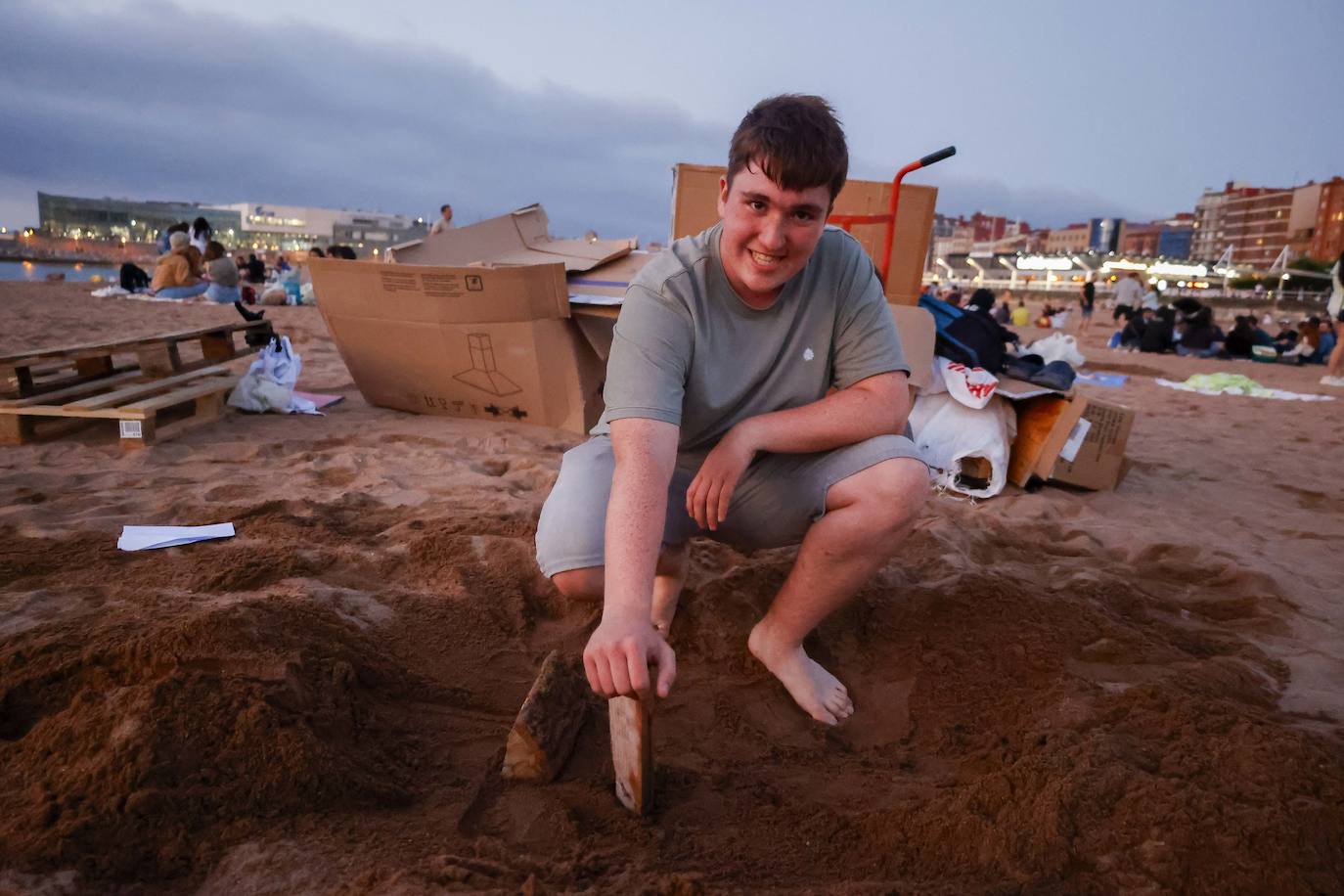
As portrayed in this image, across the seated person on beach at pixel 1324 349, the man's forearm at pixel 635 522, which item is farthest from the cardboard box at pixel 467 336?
the seated person on beach at pixel 1324 349

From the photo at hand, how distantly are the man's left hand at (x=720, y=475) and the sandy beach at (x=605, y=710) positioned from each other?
50 centimetres

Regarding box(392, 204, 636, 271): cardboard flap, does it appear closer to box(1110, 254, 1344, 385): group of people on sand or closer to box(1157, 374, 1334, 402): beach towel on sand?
box(1157, 374, 1334, 402): beach towel on sand

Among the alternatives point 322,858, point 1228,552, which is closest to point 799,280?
point 322,858

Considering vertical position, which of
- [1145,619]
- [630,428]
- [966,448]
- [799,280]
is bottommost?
[1145,619]

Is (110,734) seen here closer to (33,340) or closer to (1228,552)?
(1228,552)

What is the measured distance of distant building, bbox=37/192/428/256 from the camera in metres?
69.8

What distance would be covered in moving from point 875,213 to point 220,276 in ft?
29.3

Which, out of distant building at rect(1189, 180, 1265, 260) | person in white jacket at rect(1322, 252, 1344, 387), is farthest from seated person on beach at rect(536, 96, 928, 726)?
distant building at rect(1189, 180, 1265, 260)

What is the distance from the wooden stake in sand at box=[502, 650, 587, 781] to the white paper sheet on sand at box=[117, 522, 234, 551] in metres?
1.36

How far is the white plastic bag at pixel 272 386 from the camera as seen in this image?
164 inches

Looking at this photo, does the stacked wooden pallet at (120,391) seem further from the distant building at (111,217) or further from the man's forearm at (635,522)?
the distant building at (111,217)

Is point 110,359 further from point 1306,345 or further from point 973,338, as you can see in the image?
point 1306,345

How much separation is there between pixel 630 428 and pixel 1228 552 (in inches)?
93.1

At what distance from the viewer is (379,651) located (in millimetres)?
1814
